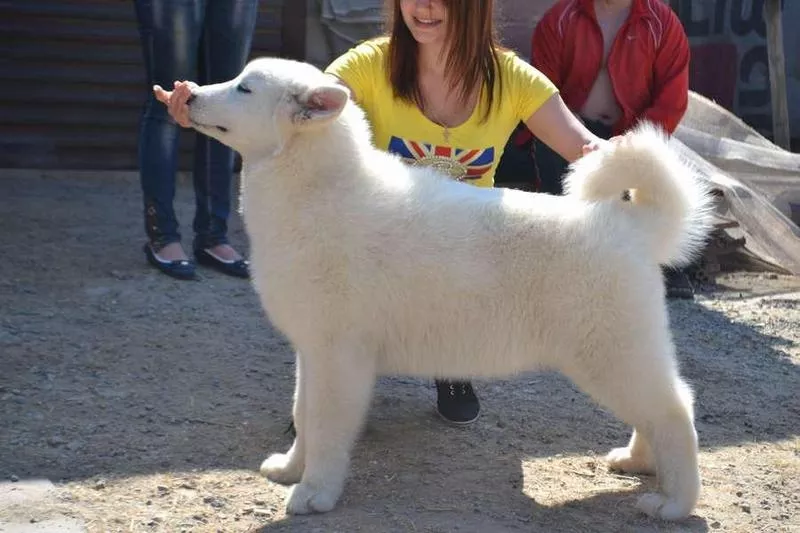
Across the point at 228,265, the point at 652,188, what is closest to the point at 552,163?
the point at 228,265

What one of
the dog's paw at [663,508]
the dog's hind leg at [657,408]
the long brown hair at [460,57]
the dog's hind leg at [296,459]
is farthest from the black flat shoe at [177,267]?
the dog's paw at [663,508]

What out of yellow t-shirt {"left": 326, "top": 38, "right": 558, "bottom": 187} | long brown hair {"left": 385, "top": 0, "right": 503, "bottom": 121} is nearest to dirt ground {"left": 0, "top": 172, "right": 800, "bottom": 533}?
yellow t-shirt {"left": 326, "top": 38, "right": 558, "bottom": 187}

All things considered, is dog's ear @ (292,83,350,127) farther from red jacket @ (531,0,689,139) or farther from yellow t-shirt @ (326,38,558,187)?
red jacket @ (531,0,689,139)

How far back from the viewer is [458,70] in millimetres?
4012

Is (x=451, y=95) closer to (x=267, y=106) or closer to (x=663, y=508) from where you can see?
(x=267, y=106)

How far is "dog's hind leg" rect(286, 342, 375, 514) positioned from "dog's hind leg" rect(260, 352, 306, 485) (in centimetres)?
17

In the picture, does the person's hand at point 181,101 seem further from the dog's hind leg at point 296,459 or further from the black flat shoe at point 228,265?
the black flat shoe at point 228,265

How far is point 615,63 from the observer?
5914mm

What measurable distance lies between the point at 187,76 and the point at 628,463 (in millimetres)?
2766

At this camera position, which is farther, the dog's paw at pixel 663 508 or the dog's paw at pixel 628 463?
the dog's paw at pixel 628 463

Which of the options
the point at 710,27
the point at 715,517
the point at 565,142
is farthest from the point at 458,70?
the point at 710,27

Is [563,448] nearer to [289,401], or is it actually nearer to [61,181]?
[289,401]

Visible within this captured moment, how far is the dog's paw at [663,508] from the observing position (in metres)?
3.45

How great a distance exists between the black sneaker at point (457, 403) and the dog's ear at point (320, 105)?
51.4 inches
